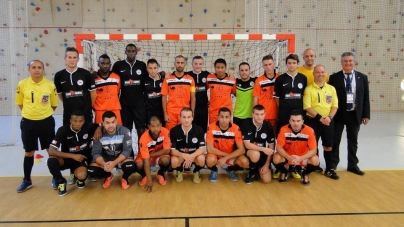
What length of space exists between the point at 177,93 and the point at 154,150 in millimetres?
954

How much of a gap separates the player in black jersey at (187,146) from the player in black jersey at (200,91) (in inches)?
26.0

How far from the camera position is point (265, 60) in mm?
4465

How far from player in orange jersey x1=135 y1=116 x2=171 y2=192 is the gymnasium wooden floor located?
0.19 meters

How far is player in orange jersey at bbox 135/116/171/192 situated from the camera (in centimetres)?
392

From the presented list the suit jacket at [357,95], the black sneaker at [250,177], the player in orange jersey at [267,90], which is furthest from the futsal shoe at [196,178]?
the suit jacket at [357,95]

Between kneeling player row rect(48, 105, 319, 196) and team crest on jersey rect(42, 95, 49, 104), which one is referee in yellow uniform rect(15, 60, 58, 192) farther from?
kneeling player row rect(48, 105, 319, 196)

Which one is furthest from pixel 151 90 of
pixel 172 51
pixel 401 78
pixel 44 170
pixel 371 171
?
pixel 401 78


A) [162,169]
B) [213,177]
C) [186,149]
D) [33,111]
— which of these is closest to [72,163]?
[33,111]

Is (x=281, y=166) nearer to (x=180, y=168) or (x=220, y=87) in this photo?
(x=180, y=168)

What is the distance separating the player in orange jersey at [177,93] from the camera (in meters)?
4.55

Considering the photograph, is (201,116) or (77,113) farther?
(201,116)

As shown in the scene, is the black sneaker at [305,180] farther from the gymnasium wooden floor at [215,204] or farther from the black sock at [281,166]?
the black sock at [281,166]

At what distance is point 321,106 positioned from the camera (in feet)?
13.9

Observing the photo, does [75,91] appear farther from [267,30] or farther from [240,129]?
[267,30]
